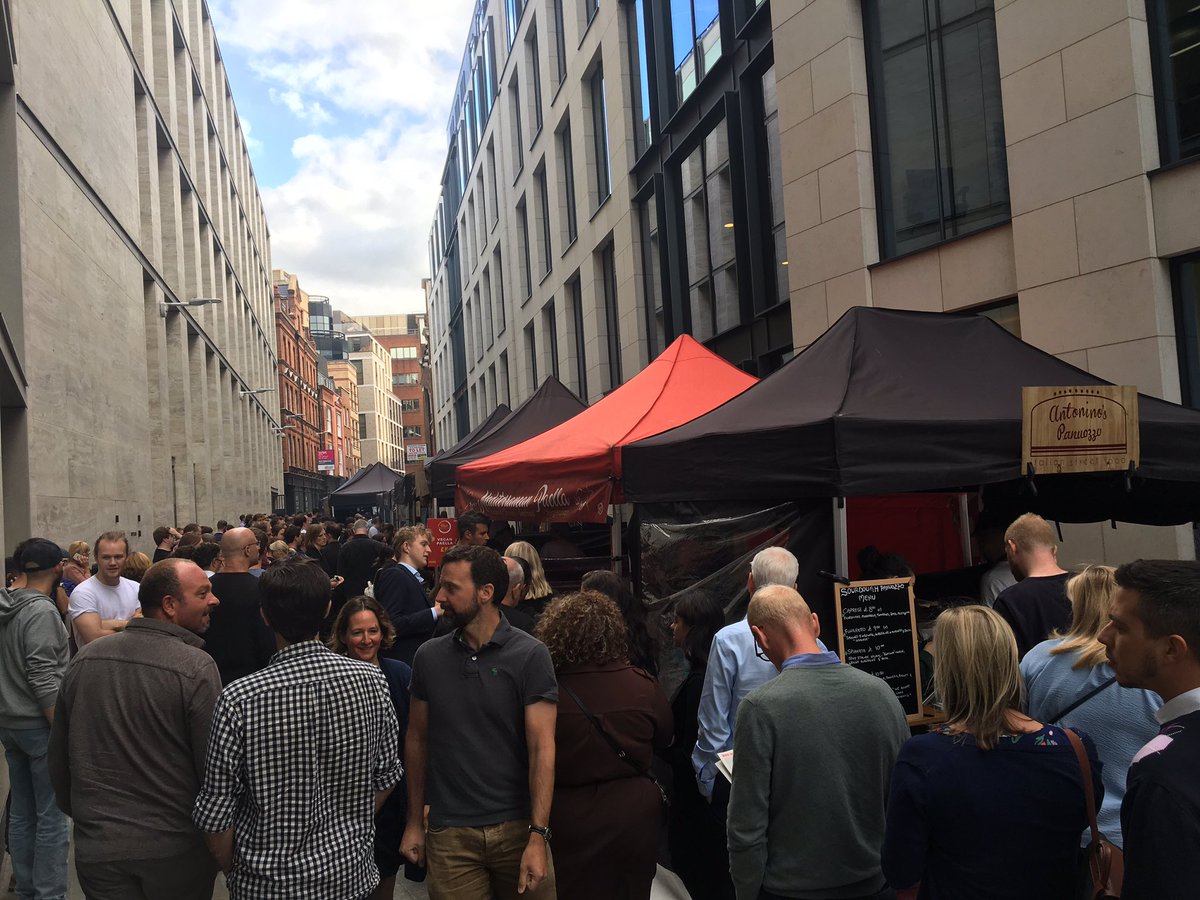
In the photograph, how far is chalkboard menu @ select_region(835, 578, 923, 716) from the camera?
4699mm

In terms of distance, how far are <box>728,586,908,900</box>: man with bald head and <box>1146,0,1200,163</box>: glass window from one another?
720 centimetres

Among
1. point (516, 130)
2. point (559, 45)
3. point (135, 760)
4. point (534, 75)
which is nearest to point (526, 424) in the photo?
point (135, 760)

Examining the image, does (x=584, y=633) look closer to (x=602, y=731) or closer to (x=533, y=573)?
(x=602, y=731)

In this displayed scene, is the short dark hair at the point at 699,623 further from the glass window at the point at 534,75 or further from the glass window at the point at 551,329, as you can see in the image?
the glass window at the point at 534,75

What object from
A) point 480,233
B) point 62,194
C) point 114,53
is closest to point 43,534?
point 62,194

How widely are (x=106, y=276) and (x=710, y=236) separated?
11.6 metres

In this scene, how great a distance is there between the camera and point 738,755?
3.21 meters

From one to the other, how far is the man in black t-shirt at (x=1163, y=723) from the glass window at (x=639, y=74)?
1846 centimetres

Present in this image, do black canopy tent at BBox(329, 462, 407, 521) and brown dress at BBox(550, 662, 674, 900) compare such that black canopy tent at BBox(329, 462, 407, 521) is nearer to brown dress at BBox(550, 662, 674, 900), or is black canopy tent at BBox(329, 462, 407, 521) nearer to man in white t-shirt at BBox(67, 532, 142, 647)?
man in white t-shirt at BBox(67, 532, 142, 647)

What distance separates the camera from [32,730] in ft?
17.3

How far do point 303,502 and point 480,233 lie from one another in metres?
39.0

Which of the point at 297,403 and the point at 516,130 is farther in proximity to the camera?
the point at 297,403

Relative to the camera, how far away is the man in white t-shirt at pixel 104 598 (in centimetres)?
691

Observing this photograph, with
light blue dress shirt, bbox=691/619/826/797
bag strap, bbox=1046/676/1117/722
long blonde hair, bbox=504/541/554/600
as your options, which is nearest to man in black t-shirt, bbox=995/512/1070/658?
bag strap, bbox=1046/676/1117/722
